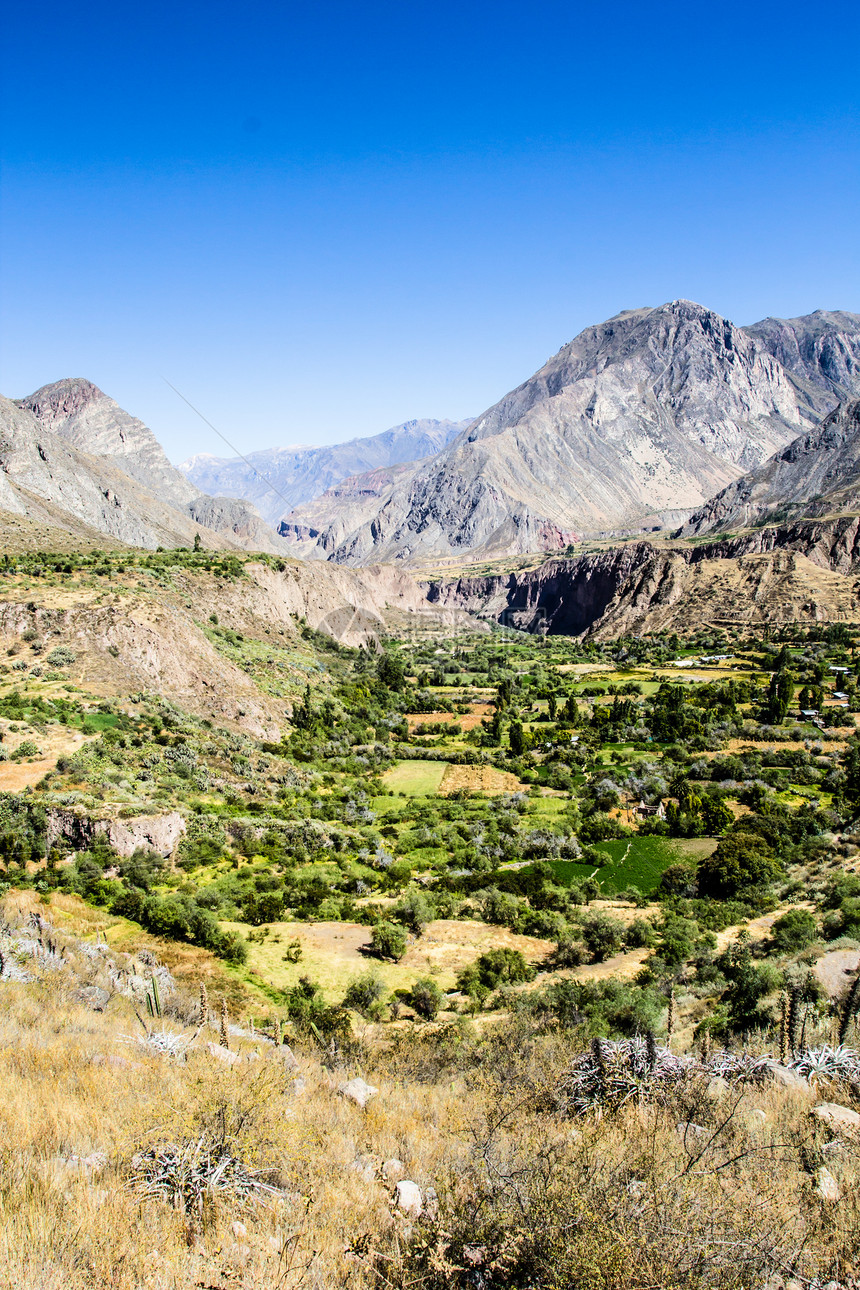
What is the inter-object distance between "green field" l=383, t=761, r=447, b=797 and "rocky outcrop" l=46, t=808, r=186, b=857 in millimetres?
18134

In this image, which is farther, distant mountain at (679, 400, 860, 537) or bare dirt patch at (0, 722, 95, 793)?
distant mountain at (679, 400, 860, 537)

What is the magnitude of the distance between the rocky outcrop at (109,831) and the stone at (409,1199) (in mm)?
20110

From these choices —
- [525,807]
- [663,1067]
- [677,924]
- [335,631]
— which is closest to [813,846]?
[677,924]

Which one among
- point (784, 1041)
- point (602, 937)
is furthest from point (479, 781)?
point (784, 1041)

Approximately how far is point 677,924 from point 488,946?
20.5ft

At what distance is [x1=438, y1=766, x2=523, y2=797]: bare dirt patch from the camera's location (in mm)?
42219

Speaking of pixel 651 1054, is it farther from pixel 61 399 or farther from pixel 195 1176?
pixel 61 399

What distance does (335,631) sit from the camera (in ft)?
261

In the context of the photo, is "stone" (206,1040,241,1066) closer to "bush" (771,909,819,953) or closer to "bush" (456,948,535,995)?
"bush" (456,948,535,995)

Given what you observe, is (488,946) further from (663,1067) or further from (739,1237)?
(739,1237)

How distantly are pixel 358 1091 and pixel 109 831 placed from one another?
17182 mm

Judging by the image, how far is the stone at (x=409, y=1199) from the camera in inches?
243

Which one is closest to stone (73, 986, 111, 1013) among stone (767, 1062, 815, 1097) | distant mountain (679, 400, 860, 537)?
stone (767, 1062, 815, 1097)

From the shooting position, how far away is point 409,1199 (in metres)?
6.30
